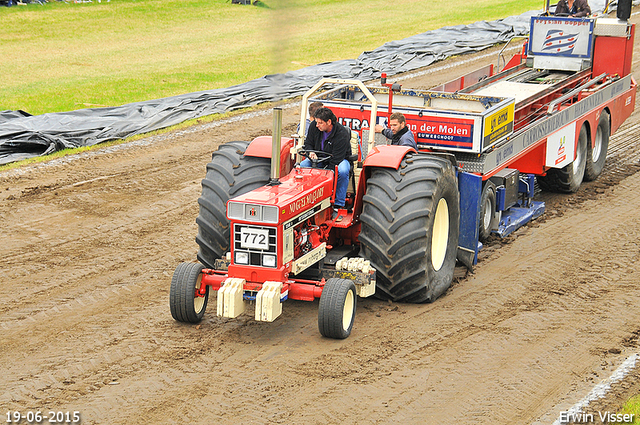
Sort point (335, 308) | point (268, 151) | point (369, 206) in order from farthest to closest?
point (268, 151)
point (369, 206)
point (335, 308)

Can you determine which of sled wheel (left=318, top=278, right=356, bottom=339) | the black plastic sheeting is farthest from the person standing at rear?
sled wheel (left=318, top=278, right=356, bottom=339)

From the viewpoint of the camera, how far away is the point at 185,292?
25.1 feet

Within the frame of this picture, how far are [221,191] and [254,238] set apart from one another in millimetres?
1213

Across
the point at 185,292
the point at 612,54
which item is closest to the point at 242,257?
the point at 185,292

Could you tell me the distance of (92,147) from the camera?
49.5ft

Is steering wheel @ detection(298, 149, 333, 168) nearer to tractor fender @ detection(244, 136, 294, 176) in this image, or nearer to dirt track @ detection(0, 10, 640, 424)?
tractor fender @ detection(244, 136, 294, 176)

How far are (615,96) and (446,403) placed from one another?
352 inches

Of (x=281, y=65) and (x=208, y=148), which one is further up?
(x=281, y=65)

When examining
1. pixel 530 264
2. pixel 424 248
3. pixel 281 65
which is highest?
pixel 281 65

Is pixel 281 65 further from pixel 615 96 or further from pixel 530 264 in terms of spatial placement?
pixel 615 96

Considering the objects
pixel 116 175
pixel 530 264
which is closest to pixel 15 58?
pixel 116 175

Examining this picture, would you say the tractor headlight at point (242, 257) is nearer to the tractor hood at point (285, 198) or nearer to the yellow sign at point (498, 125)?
the tractor hood at point (285, 198)

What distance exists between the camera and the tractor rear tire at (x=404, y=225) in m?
8.07

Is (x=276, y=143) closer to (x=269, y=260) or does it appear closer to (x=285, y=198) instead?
(x=285, y=198)
